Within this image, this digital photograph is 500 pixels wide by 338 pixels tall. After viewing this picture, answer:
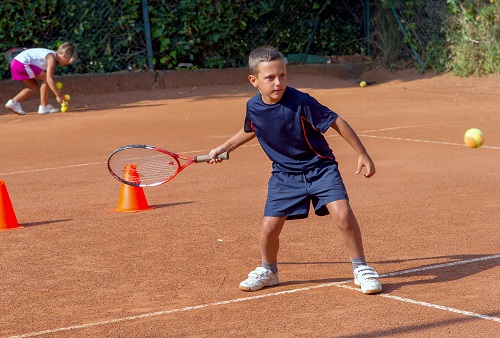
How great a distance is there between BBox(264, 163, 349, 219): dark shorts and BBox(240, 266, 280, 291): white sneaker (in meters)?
0.32

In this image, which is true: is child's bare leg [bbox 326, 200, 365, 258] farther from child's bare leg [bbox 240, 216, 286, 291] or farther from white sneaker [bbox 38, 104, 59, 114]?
white sneaker [bbox 38, 104, 59, 114]

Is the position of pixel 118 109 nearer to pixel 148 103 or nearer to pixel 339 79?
pixel 148 103

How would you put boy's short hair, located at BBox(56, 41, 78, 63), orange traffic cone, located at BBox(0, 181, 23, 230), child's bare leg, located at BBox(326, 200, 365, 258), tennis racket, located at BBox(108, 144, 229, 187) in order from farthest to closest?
boy's short hair, located at BBox(56, 41, 78, 63) → orange traffic cone, located at BBox(0, 181, 23, 230) → tennis racket, located at BBox(108, 144, 229, 187) → child's bare leg, located at BBox(326, 200, 365, 258)

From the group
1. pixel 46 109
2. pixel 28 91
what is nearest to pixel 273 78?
pixel 46 109

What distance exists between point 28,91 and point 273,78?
10942mm

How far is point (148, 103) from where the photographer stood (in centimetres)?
1620

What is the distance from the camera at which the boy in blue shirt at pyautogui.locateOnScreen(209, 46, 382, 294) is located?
493 centimetres

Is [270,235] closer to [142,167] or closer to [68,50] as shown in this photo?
[142,167]

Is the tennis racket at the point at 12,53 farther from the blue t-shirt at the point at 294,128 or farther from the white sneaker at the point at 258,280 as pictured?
the white sneaker at the point at 258,280

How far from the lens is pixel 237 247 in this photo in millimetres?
6035

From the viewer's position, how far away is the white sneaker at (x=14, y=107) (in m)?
15.0

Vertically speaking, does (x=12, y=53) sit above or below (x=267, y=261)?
below

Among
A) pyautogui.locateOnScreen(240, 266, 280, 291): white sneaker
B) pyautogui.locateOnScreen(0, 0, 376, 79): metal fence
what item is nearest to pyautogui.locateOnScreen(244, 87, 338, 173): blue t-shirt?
pyautogui.locateOnScreen(240, 266, 280, 291): white sneaker

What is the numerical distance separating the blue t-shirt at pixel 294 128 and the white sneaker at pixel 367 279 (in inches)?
Result: 25.1
